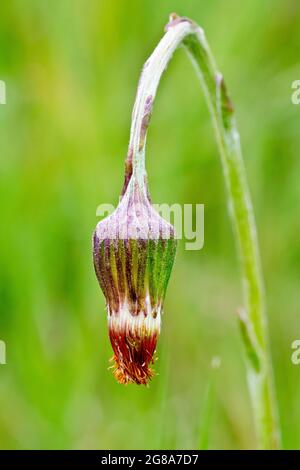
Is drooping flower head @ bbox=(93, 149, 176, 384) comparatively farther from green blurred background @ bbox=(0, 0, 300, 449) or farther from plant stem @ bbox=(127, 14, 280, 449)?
green blurred background @ bbox=(0, 0, 300, 449)

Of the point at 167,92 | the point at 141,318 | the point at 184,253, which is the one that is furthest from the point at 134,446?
the point at 167,92

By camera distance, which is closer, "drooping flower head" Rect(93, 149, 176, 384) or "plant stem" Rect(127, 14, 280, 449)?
"drooping flower head" Rect(93, 149, 176, 384)

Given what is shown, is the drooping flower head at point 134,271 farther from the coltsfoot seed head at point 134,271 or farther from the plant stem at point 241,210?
the plant stem at point 241,210

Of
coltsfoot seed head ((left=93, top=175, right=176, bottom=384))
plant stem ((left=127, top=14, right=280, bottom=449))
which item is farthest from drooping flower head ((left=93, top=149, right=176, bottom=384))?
plant stem ((left=127, top=14, right=280, bottom=449))

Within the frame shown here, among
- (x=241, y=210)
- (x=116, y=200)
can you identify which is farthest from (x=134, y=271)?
(x=116, y=200)

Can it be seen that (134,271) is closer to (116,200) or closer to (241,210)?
(241,210)

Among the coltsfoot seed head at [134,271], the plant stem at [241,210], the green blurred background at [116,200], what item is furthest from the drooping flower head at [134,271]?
the green blurred background at [116,200]
